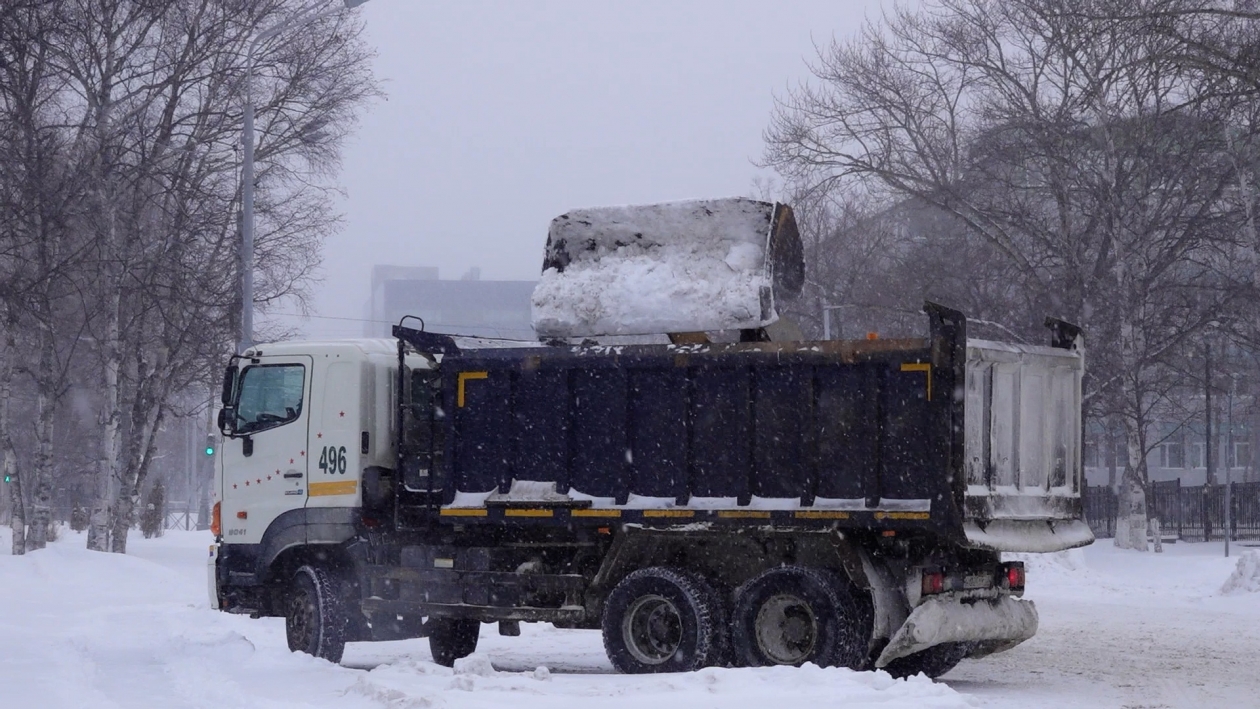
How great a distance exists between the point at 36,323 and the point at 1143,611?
20.5 meters

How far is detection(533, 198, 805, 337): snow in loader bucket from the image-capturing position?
11.8 metres

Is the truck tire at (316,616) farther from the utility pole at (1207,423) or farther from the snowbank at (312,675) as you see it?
the utility pole at (1207,423)

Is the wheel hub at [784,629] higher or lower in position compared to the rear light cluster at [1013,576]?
lower

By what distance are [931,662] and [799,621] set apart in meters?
1.82

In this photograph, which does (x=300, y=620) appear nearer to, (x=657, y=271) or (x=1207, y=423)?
(x=657, y=271)

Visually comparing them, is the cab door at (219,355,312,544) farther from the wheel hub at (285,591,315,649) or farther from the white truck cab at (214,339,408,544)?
the wheel hub at (285,591,315,649)

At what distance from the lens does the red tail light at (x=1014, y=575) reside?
1191 centimetres

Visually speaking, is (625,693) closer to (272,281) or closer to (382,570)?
(382,570)

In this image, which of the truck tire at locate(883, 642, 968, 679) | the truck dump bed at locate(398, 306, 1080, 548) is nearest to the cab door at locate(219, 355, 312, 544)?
the truck dump bed at locate(398, 306, 1080, 548)

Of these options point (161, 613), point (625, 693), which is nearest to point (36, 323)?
point (161, 613)

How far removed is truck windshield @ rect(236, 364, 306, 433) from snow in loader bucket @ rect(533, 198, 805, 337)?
237 cm

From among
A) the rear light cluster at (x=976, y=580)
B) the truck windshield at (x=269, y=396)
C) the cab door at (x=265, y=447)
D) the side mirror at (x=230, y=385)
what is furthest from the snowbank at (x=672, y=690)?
the side mirror at (x=230, y=385)

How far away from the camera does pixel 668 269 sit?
477 inches

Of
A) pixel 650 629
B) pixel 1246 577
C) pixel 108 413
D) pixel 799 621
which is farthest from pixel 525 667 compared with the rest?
pixel 108 413
